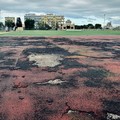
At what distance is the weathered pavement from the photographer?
3.85 m

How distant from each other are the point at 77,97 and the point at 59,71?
153 centimetres

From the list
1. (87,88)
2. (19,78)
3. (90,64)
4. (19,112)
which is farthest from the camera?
(90,64)

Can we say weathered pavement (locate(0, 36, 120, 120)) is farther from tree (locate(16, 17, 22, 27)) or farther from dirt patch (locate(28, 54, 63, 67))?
tree (locate(16, 17, 22, 27))

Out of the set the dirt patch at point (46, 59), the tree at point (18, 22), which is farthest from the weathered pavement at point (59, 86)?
the tree at point (18, 22)

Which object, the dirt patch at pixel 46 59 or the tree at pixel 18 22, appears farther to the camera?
the tree at pixel 18 22

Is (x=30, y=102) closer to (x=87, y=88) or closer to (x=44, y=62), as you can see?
(x=87, y=88)

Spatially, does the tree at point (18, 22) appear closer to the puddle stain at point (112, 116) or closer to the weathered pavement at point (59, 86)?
the weathered pavement at point (59, 86)

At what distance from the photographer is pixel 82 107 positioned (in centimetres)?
400

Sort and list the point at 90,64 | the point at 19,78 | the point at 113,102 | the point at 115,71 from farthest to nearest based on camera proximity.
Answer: the point at 90,64 → the point at 115,71 → the point at 19,78 → the point at 113,102

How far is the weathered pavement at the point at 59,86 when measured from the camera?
385 cm

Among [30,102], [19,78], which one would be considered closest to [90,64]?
[19,78]

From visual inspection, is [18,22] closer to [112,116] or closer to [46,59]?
[46,59]

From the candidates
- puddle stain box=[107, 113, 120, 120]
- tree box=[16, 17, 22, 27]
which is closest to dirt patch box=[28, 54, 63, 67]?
puddle stain box=[107, 113, 120, 120]

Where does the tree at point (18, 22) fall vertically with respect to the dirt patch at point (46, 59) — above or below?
below
